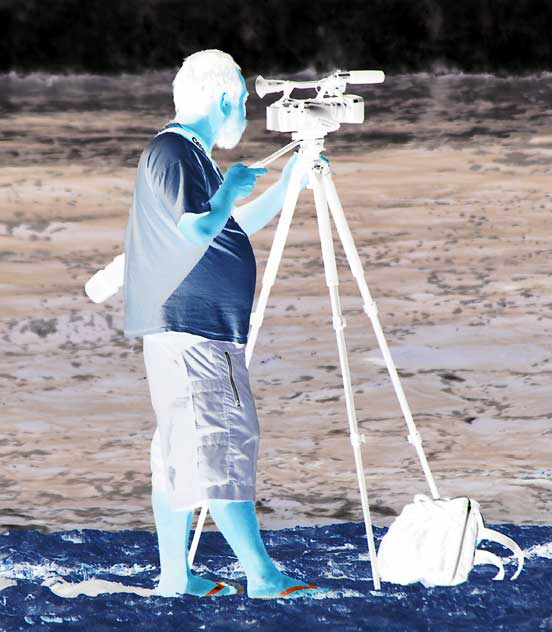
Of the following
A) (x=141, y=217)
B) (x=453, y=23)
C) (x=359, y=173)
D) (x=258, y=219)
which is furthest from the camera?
(x=453, y=23)

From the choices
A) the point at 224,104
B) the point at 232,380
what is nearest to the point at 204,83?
the point at 224,104

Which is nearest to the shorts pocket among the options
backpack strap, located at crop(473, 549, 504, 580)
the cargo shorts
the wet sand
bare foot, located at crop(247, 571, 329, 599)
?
the cargo shorts

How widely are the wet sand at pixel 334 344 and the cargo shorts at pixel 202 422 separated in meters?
1.40

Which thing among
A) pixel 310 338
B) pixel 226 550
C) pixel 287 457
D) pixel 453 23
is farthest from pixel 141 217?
pixel 453 23

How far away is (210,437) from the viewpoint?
3.99 m

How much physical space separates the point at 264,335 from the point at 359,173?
6683 mm

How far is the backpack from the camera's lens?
165 inches

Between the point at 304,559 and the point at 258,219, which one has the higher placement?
the point at 258,219

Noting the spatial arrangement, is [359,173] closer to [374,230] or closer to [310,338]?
[374,230]

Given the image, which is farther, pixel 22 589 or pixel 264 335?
pixel 264 335

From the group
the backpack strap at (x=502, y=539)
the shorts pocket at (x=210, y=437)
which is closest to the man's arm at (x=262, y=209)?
the shorts pocket at (x=210, y=437)

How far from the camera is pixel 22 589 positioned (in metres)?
4.45

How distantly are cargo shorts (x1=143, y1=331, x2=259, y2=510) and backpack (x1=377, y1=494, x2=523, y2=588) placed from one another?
1.54 ft

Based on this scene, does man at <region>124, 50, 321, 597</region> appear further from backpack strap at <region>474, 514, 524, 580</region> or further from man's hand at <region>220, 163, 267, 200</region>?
backpack strap at <region>474, 514, 524, 580</region>
